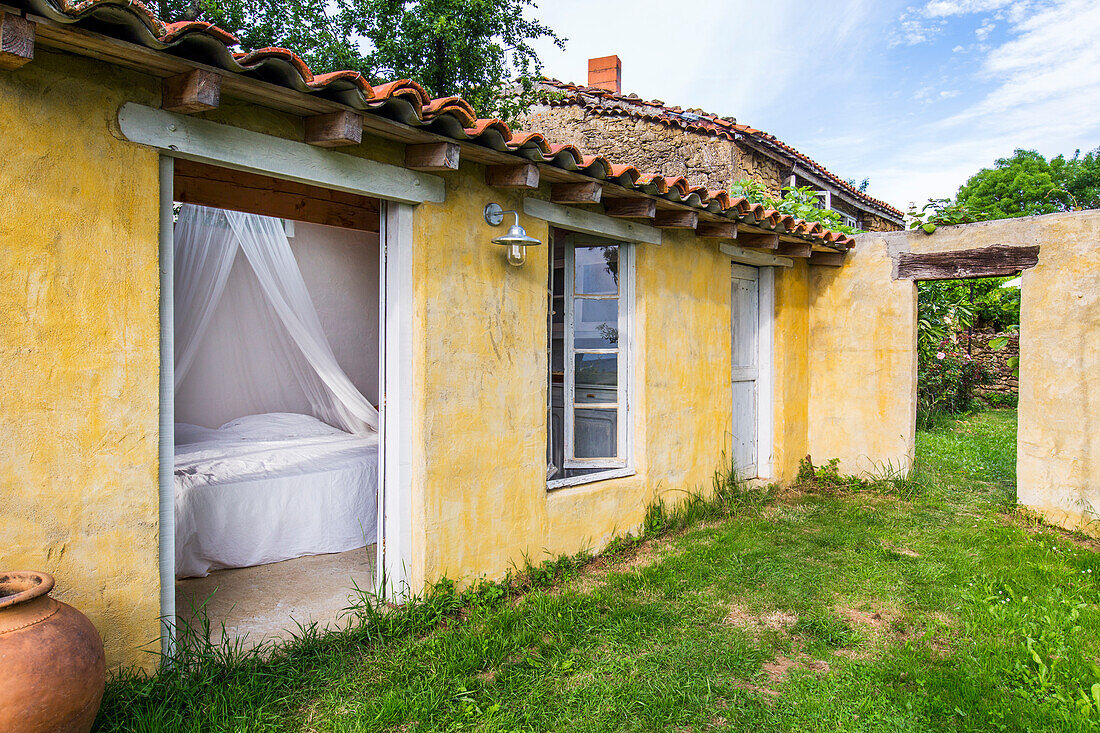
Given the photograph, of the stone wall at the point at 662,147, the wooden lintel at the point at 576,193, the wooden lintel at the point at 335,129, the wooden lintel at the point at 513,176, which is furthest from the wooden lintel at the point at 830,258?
the wooden lintel at the point at 335,129

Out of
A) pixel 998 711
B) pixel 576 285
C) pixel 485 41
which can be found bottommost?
pixel 998 711

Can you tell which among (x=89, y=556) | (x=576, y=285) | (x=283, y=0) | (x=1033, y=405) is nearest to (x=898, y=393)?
(x=1033, y=405)

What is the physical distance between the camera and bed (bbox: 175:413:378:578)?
420 centimetres

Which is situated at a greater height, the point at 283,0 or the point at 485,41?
the point at 283,0

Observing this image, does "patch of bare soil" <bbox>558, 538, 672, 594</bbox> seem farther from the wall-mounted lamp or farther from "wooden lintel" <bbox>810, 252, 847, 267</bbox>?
"wooden lintel" <bbox>810, 252, 847, 267</bbox>

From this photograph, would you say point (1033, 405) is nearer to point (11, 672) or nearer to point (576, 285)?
point (576, 285)

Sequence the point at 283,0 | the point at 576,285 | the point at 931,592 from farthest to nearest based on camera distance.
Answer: the point at 283,0, the point at 576,285, the point at 931,592

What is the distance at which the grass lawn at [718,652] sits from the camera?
2789mm

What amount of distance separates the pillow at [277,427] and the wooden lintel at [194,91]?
3248mm

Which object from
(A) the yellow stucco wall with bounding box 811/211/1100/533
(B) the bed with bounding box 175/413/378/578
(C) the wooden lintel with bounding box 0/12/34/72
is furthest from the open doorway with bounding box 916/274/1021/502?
(C) the wooden lintel with bounding box 0/12/34/72

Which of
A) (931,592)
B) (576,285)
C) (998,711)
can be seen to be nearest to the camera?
(998,711)

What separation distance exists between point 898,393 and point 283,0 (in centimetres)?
1229

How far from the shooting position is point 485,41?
37.4ft

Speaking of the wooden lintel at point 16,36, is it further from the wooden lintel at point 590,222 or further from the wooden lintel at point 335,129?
the wooden lintel at point 590,222
